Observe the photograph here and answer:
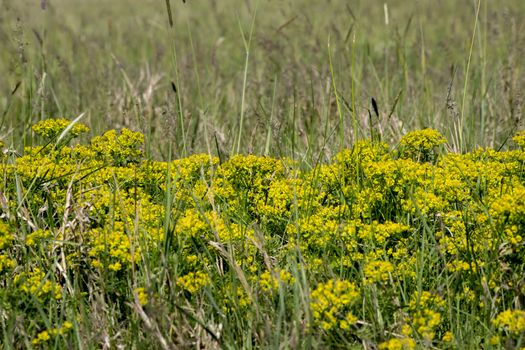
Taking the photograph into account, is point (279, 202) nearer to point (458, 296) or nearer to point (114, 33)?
point (458, 296)

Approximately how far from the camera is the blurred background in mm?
3893

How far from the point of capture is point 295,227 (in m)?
2.74

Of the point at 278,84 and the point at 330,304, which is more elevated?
the point at 278,84

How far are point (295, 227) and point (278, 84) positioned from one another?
10.7 feet

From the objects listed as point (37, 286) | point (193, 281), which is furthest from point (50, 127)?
point (193, 281)

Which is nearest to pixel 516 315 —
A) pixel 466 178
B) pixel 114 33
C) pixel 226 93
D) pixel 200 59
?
pixel 466 178

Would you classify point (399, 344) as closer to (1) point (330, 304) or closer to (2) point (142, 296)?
(1) point (330, 304)

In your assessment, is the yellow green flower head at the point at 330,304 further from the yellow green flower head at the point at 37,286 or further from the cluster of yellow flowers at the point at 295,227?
the yellow green flower head at the point at 37,286

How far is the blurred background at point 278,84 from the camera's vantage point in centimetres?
389

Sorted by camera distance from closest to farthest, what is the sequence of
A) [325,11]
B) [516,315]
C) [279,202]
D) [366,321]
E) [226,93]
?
[516,315] < [366,321] < [279,202] < [226,93] < [325,11]

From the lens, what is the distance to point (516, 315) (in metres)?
2.24

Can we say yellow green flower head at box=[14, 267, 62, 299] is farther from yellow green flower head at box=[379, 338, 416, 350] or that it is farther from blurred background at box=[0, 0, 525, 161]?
yellow green flower head at box=[379, 338, 416, 350]

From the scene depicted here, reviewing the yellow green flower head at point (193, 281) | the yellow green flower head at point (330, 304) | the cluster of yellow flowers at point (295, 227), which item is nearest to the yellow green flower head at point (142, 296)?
the cluster of yellow flowers at point (295, 227)

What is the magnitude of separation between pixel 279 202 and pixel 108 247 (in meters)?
0.79
